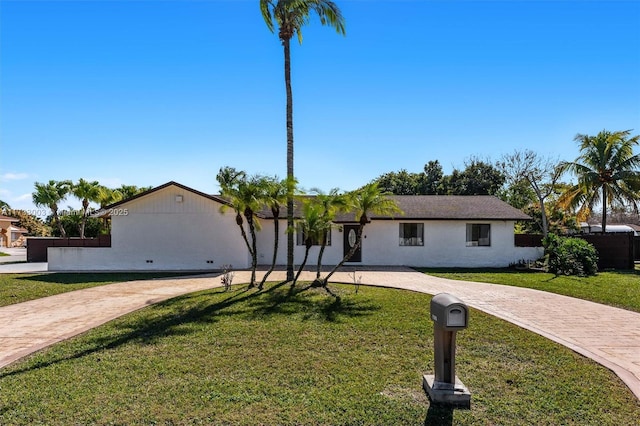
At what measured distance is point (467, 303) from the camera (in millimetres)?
10422

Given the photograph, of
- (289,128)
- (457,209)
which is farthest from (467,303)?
(457,209)

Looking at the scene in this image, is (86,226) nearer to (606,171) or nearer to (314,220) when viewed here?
(314,220)

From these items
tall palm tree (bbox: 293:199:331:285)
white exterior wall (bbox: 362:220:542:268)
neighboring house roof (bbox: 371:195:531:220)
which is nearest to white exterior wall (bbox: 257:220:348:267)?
white exterior wall (bbox: 362:220:542:268)

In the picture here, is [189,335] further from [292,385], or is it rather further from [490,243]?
[490,243]

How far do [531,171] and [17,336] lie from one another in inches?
1521

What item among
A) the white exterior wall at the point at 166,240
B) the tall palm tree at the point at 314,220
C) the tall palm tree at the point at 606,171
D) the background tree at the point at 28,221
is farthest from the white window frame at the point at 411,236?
the background tree at the point at 28,221

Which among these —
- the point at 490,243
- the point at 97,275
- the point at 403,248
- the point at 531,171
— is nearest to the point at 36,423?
the point at 97,275

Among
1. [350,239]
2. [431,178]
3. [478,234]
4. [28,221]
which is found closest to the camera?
[350,239]

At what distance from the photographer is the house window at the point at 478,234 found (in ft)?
68.4

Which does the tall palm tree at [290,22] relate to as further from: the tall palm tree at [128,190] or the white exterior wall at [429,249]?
the tall palm tree at [128,190]

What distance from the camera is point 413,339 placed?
7.11 meters

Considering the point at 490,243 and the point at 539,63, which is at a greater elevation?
the point at 539,63

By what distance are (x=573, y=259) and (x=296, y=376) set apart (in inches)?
653

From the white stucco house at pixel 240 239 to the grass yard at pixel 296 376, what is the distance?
439 inches
